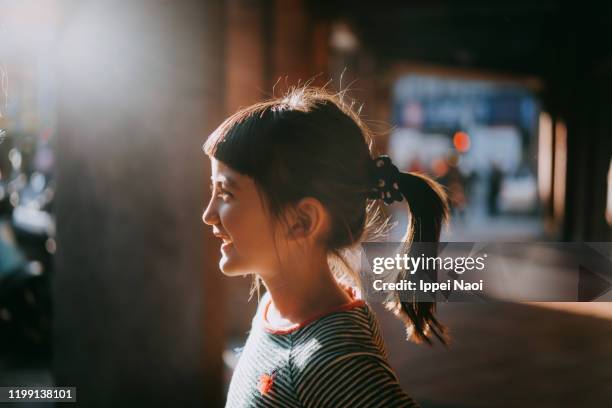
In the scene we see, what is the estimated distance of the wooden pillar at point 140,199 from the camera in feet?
10.0

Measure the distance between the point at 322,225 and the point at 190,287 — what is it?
2.02 metres

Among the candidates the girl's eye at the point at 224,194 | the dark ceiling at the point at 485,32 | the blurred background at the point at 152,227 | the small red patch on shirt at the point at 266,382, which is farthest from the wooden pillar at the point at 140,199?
the dark ceiling at the point at 485,32

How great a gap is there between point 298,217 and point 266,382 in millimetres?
294

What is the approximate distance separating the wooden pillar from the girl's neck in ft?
6.06

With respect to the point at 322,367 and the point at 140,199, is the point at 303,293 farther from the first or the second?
the point at 140,199

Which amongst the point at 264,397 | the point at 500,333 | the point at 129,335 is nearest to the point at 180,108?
the point at 129,335

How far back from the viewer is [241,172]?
1228 mm

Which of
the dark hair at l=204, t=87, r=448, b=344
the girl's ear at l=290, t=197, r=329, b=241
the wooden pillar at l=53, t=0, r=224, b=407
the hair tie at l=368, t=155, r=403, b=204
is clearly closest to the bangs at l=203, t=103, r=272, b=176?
the dark hair at l=204, t=87, r=448, b=344

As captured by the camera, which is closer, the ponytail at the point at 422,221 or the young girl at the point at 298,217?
the young girl at the point at 298,217

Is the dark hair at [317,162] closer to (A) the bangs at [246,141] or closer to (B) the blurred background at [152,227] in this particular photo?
(A) the bangs at [246,141]

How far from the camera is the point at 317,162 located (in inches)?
47.9

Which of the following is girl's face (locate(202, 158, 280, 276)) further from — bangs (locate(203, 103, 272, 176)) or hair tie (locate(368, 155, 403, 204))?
hair tie (locate(368, 155, 403, 204))

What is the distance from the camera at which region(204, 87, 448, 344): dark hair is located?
3.97 feet

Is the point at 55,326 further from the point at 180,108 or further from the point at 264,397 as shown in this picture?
the point at 264,397
